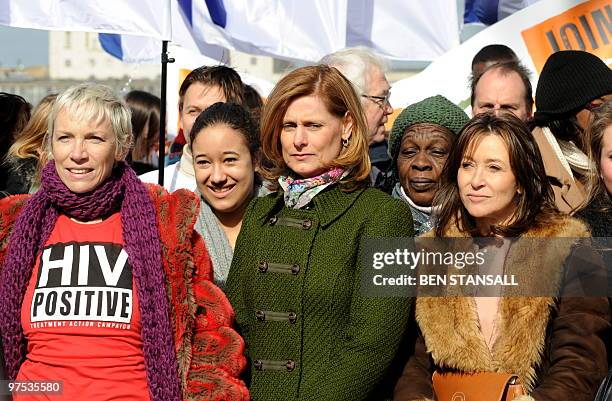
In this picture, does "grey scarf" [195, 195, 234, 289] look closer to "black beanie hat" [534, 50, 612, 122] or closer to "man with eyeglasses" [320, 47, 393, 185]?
"man with eyeglasses" [320, 47, 393, 185]

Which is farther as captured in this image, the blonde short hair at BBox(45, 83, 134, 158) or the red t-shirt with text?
the blonde short hair at BBox(45, 83, 134, 158)

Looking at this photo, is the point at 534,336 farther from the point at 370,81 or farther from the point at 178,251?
the point at 370,81

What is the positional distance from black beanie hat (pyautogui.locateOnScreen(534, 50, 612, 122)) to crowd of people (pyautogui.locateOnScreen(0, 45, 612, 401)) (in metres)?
0.61

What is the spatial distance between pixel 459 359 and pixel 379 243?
0.47 m

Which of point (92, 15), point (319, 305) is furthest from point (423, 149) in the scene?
point (92, 15)

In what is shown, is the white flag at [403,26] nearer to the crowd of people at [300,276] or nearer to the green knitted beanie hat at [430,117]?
the green knitted beanie hat at [430,117]

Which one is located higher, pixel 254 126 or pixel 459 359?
pixel 254 126

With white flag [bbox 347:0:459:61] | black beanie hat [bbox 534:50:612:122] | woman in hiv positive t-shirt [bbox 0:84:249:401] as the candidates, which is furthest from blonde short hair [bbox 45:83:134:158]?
white flag [bbox 347:0:459:61]

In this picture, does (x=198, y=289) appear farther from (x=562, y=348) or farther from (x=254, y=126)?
(x=562, y=348)

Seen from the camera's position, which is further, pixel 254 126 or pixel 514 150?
pixel 254 126

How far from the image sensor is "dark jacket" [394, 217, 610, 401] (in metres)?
3.31

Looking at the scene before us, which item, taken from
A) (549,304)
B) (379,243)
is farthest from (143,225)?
(549,304)

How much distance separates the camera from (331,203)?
3637 mm

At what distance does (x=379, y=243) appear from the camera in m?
3.50
